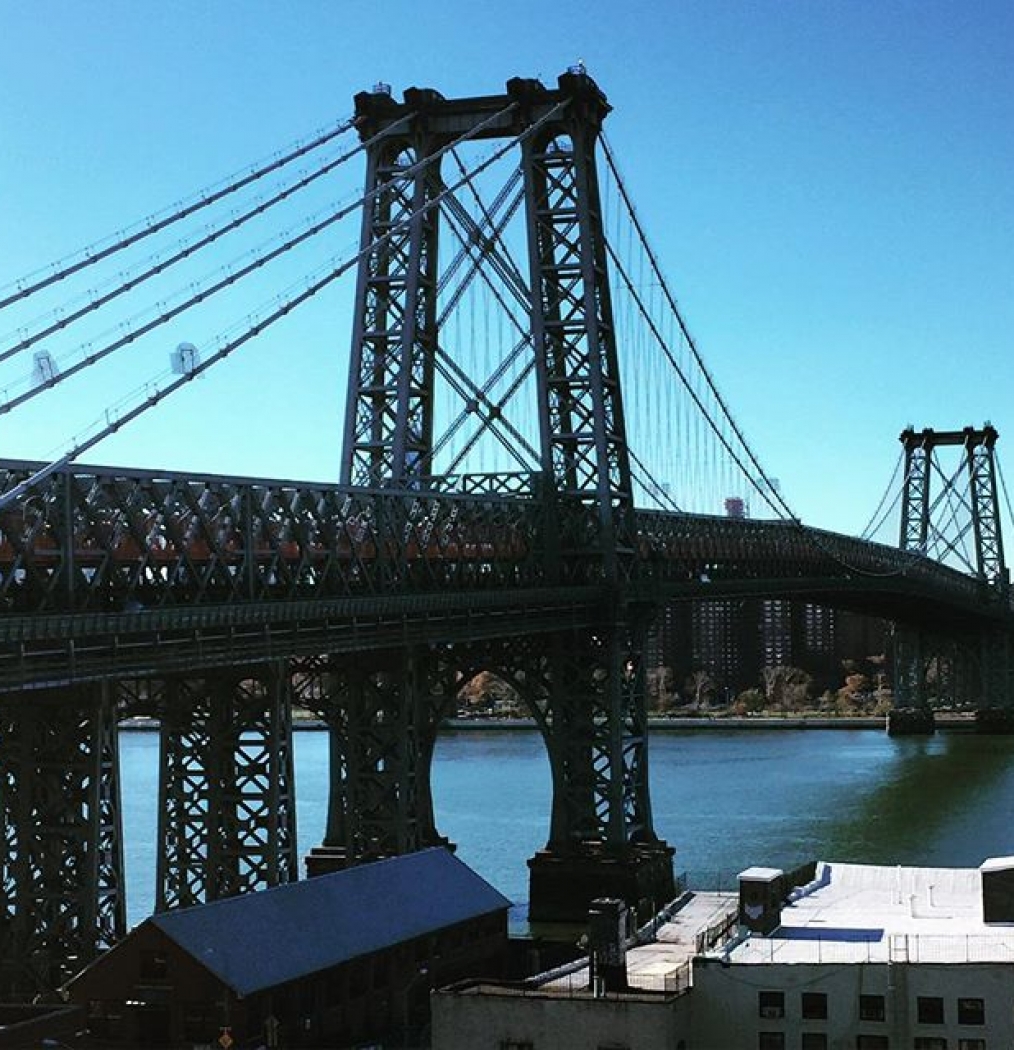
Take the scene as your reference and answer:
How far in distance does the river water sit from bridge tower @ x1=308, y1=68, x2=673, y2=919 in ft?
8.19

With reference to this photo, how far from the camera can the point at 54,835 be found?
31.4m

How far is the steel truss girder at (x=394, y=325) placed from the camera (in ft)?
159

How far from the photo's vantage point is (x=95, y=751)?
99.8ft

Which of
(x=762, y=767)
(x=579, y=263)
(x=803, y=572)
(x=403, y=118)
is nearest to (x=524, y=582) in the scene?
(x=579, y=263)

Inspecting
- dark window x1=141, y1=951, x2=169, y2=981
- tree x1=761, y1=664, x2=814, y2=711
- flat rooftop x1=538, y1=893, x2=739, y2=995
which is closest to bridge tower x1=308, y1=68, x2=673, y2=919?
flat rooftop x1=538, y1=893, x2=739, y2=995

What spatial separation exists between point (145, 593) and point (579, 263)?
1875 centimetres

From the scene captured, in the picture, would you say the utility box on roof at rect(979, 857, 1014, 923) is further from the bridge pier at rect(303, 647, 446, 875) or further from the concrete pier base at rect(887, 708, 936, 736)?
the concrete pier base at rect(887, 708, 936, 736)

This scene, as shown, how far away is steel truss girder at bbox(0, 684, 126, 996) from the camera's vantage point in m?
31.2

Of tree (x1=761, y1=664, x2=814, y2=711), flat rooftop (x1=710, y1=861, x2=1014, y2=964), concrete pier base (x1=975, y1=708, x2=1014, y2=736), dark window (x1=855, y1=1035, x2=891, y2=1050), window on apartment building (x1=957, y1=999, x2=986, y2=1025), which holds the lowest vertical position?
dark window (x1=855, y1=1035, x2=891, y2=1050)

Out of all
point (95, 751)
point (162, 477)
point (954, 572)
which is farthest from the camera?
point (954, 572)

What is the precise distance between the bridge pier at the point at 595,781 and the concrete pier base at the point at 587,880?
2cm

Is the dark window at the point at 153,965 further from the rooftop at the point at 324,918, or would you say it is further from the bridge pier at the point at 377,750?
the bridge pier at the point at 377,750

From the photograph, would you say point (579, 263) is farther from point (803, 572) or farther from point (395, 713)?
point (803, 572)

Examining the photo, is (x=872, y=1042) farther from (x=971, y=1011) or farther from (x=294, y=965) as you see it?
(x=294, y=965)
